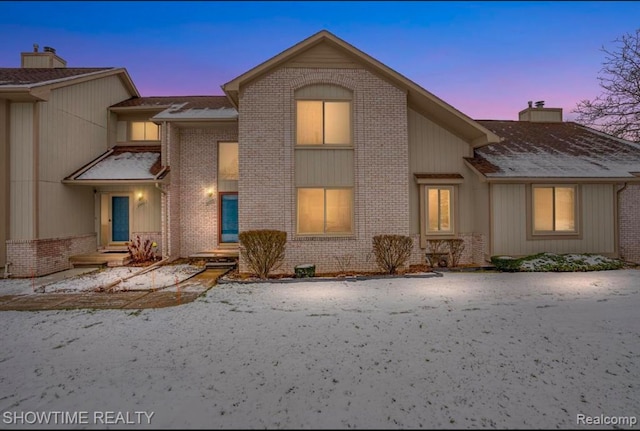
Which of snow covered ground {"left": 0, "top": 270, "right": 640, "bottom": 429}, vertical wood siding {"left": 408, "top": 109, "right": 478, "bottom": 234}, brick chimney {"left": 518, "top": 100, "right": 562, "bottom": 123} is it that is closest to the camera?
snow covered ground {"left": 0, "top": 270, "right": 640, "bottom": 429}

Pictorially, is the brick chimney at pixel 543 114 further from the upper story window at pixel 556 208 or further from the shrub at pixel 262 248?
the shrub at pixel 262 248

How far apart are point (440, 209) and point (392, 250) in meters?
2.95

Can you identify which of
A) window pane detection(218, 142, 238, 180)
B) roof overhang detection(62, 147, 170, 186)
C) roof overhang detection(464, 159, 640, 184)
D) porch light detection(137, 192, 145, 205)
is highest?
window pane detection(218, 142, 238, 180)

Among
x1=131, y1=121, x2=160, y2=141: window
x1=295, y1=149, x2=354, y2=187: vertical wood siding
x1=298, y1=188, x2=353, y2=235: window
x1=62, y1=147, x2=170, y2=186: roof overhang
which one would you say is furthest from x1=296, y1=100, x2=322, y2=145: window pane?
x1=131, y1=121, x2=160, y2=141: window

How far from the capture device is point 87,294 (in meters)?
8.17

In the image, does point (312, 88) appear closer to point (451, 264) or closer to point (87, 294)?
point (451, 264)

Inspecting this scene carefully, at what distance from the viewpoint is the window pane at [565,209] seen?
11922mm

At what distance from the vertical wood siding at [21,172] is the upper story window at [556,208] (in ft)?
54.1

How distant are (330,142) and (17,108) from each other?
963 centimetres

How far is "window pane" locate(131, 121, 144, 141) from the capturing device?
1514cm

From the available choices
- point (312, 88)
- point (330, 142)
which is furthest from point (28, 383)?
point (312, 88)

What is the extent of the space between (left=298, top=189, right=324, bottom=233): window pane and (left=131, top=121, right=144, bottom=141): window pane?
29.8 feet

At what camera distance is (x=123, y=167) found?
13.0 m

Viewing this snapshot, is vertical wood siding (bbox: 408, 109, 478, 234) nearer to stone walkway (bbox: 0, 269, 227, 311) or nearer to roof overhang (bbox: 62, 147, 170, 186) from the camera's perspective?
stone walkway (bbox: 0, 269, 227, 311)
